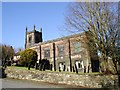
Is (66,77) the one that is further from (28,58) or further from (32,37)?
(32,37)

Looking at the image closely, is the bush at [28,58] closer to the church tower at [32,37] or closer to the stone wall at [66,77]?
the stone wall at [66,77]

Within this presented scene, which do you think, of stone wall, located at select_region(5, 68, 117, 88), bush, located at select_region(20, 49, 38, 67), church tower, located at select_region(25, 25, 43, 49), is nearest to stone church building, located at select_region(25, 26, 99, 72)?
Answer: bush, located at select_region(20, 49, 38, 67)

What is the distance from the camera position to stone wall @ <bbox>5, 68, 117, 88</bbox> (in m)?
24.2

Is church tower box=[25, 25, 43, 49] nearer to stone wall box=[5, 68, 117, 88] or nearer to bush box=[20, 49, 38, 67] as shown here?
bush box=[20, 49, 38, 67]

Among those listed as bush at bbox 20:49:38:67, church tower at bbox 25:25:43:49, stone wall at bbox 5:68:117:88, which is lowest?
stone wall at bbox 5:68:117:88

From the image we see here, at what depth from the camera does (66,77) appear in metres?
26.7

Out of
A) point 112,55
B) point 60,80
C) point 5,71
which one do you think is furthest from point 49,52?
point 112,55

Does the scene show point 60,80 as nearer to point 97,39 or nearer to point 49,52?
point 97,39

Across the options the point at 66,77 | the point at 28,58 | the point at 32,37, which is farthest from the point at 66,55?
the point at 32,37

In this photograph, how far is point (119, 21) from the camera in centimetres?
2622

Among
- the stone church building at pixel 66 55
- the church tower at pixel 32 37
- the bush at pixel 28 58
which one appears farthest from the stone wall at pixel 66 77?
the church tower at pixel 32 37

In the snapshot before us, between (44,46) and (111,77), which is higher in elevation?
(44,46)

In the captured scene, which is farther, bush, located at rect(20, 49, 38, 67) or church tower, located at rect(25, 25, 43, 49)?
church tower, located at rect(25, 25, 43, 49)

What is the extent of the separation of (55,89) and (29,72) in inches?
355
